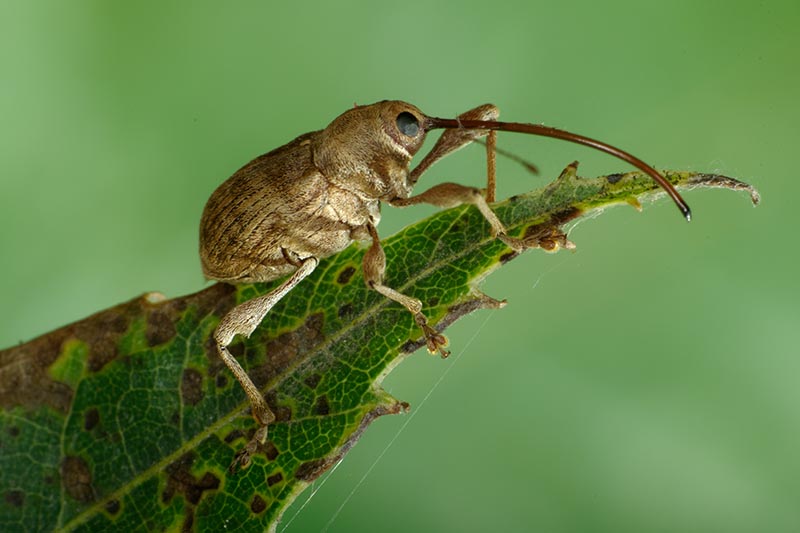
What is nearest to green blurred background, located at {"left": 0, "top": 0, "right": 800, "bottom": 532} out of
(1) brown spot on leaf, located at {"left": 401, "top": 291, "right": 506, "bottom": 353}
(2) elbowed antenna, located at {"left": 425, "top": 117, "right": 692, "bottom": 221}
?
(2) elbowed antenna, located at {"left": 425, "top": 117, "right": 692, "bottom": 221}

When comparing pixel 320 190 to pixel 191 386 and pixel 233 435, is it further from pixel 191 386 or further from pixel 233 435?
pixel 233 435

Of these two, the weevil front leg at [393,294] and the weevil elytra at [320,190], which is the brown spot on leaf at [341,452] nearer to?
the weevil front leg at [393,294]

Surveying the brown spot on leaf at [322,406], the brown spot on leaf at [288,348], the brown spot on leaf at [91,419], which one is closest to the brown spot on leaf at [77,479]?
the brown spot on leaf at [91,419]

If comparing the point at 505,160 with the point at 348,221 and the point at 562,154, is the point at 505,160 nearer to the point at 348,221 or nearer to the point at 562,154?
the point at 562,154

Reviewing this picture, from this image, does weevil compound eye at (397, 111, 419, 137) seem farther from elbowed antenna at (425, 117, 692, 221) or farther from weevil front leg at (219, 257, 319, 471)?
weevil front leg at (219, 257, 319, 471)

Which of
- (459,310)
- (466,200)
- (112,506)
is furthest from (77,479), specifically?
(466,200)

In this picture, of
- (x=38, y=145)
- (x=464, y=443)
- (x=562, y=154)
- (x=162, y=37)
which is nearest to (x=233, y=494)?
(x=464, y=443)

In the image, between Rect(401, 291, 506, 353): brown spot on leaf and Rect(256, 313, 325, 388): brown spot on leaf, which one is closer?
Rect(401, 291, 506, 353): brown spot on leaf
